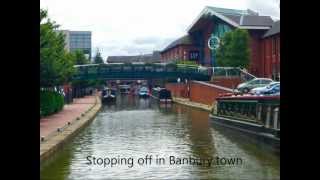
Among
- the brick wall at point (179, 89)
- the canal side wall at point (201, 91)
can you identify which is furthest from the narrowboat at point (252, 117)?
the brick wall at point (179, 89)

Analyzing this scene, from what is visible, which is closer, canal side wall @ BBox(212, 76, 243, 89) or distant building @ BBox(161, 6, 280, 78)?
canal side wall @ BBox(212, 76, 243, 89)

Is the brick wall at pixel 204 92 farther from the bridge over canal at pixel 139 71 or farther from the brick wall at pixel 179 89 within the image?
the brick wall at pixel 179 89

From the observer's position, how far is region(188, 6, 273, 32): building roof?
Result: 179 feet

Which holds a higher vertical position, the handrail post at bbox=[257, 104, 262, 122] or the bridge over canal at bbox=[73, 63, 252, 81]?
the bridge over canal at bbox=[73, 63, 252, 81]

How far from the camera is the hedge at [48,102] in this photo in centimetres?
2951

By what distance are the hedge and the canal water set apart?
4.53 meters

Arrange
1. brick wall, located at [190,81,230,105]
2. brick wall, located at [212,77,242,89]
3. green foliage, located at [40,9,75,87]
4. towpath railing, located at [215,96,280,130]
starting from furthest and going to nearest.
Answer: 1. brick wall, located at [212,77,242,89]
2. brick wall, located at [190,81,230,105]
3. green foliage, located at [40,9,75,87]
4. towpath railing, located at [215,96,280,130]

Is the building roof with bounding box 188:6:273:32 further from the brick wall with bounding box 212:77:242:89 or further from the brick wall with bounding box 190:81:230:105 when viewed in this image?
the brick wall with bounding box 190:81:230:105

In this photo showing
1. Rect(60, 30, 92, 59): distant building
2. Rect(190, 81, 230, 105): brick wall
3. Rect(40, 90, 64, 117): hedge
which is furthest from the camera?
Rect(60, 30, 92, 59): distant building

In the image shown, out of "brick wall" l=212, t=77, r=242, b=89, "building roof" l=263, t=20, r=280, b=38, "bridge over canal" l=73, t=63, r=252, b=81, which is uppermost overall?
"building roof" l=263, t=20, r=280, b=38

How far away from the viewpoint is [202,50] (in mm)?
72062

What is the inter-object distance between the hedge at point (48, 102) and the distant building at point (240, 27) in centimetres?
1902

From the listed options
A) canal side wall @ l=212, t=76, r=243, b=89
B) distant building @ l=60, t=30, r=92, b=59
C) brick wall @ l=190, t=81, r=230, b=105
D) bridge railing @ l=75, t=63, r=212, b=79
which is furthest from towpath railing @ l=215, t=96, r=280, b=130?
distant building @ l=60, t=30, r=92, b=59
